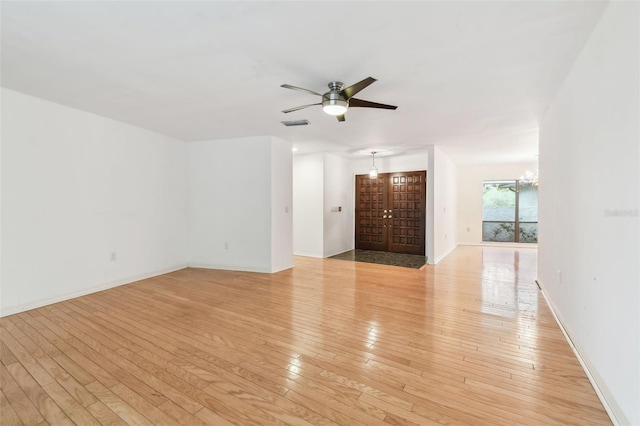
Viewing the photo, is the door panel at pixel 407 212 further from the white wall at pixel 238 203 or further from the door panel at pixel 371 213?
the white wall at pixel 238 203

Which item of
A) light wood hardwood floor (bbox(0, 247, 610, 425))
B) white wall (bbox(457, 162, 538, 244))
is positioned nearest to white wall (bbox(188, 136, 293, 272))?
light wood hardwood floor (bbox(0, 247, 610, 425))

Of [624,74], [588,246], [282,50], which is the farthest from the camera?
[282,50]

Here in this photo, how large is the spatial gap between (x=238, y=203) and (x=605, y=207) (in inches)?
197

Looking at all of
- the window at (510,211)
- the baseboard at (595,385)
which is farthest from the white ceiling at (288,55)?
the window at (510,211)

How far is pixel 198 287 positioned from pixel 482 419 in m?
3.93

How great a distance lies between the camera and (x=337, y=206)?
7.45 metres

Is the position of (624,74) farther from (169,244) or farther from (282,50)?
(169,244)

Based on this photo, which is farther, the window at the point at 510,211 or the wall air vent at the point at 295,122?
the window at the point at 510,211

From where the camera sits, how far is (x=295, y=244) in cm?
728

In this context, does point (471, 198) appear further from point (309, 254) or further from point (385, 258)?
point (309, 254)

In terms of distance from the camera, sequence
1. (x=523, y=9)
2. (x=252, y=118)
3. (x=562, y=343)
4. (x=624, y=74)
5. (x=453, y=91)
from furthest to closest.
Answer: (x=252, y=118), (x=453, y=91), (x=562, y=343), (x=523, y=9), (x=624, y=74)

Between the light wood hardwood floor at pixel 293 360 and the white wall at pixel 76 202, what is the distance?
0.42 m

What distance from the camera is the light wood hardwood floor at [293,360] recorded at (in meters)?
1.72

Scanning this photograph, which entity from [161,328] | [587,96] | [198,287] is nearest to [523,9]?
[587,96]
